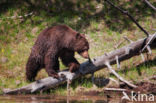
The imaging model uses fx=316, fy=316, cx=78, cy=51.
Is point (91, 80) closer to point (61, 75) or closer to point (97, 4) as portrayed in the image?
point (61, 75)

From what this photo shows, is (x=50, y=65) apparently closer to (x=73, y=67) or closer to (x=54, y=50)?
(x=54, y=50)

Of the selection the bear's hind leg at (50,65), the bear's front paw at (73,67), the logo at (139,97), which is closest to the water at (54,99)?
the logo at (139,97)

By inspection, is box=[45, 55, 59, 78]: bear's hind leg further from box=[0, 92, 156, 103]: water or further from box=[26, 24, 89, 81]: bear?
box=[0, 92, 156, 103]: water

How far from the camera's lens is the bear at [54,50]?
8.30 m

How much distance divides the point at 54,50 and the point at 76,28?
3.85 meters

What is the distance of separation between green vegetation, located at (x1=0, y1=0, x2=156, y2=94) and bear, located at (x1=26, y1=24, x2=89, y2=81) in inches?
22.1

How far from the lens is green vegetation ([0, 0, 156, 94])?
9.16 meters

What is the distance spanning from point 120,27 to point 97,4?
200 centimetres

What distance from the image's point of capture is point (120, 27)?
462 inches

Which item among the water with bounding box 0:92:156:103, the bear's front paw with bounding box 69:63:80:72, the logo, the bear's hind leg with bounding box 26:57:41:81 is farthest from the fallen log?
the logo

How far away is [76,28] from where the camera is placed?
12.0 meters

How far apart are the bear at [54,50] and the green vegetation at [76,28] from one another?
560 mm

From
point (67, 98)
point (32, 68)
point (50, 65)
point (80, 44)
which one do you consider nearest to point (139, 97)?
point (67, 98)

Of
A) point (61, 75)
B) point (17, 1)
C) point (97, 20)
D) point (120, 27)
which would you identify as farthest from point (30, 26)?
point (61, 75)
